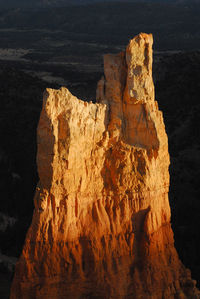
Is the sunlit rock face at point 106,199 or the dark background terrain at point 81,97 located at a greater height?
Answer: the dark background terrain at point 81,97

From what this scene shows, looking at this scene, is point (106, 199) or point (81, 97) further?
point (81, 97)

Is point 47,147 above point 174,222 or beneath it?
beneath

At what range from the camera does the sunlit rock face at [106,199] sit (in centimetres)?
1074

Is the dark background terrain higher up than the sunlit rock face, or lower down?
higher up

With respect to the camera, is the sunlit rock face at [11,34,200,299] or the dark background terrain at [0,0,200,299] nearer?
the sunlit rock face at [11,34,200,299]

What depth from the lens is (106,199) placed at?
1167cm

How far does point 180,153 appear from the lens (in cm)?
3800

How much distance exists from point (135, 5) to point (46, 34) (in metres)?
30.4

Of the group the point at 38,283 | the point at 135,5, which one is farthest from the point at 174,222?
the point at 135,5

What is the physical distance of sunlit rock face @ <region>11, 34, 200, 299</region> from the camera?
1074 centimetres

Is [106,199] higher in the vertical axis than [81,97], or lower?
lower

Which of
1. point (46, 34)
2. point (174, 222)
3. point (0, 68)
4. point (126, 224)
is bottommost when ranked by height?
point (126, 224)

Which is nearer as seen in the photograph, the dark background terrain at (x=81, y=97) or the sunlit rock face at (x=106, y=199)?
the sunlit rock face at (x=106, y=199)

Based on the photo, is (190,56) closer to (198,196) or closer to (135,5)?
(198,196)
